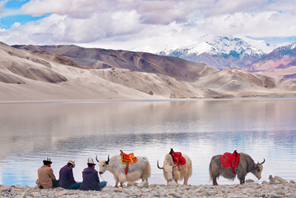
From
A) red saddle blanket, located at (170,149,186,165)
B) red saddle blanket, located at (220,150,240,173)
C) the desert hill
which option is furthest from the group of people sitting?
the desert hill

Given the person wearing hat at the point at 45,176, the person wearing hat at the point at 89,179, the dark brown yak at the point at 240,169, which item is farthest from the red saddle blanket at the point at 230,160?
the person wearing hat at the point at 45,176

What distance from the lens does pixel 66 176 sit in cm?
1045

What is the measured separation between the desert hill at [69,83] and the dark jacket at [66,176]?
278ft

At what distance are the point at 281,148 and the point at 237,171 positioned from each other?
29.2 feet

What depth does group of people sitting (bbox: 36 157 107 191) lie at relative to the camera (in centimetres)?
1020

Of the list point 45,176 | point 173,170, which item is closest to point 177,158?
point 173,170

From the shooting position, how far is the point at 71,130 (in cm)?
2966

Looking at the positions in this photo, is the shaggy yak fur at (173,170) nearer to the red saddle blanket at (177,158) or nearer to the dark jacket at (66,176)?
the red saddle blanket at (177,158)

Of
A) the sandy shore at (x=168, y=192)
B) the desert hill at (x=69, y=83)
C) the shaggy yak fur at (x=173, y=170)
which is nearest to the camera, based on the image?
the sandy shore at (x=168, y=192)

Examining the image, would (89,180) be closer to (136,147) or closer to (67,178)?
(67,178)

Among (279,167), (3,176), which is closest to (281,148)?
(279,167)

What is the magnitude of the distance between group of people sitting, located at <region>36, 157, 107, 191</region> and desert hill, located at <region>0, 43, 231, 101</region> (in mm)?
84722

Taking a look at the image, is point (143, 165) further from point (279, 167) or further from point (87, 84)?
point (87, 84)

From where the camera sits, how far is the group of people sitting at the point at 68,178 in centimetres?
1020
